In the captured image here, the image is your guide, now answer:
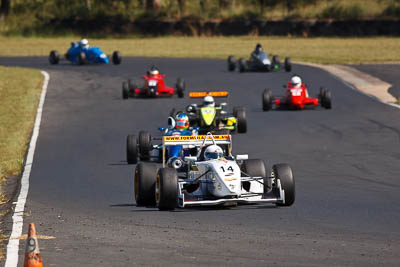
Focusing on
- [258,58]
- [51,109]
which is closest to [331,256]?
[51,109]

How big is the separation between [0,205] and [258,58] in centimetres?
2887

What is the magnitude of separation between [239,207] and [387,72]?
92.6 feet

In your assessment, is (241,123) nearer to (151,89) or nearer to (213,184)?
(151,89)

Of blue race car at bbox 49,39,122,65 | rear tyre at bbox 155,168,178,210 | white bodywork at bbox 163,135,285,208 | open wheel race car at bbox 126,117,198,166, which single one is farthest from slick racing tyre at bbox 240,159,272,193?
blue race car at bbox 49,39,122,65

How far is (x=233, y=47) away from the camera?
204ft

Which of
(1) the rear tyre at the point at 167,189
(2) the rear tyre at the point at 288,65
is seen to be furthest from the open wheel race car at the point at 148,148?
(2) the rear tyre at the point at 288,65

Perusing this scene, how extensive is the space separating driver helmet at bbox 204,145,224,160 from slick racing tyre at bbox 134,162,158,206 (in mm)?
943

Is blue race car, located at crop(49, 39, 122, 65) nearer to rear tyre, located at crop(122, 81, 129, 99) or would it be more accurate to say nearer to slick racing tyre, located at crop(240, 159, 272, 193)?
rear tyre, located at crop(122, 81, 129, 99)

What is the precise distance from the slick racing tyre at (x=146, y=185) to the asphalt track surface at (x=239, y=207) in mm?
173

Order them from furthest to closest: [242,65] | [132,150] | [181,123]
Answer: [242,65]
[181,123]
[132,150]

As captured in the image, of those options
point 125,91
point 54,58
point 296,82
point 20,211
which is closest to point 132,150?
point 20,211

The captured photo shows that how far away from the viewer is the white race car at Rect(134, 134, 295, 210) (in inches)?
544

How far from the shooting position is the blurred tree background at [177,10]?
7400cm

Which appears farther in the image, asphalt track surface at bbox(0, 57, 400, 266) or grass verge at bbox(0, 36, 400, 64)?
grass verge at bbox(0, 36, 400, 64)
